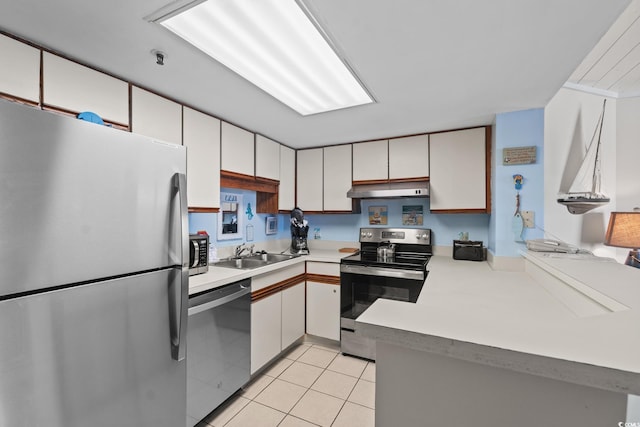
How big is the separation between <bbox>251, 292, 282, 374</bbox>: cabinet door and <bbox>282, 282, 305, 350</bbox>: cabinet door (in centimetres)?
8

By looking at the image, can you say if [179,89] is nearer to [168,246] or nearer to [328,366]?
[168,246]

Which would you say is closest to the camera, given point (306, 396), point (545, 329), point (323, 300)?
point (545, 329)

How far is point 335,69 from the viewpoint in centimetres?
158

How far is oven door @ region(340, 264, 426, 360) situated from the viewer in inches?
94.3

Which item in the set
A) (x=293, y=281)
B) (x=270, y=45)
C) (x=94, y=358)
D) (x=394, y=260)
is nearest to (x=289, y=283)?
(x=293, y=281)

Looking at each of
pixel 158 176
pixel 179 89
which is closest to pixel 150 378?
pixel 158 176

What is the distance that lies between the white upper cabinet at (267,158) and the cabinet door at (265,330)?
1291 millimetres

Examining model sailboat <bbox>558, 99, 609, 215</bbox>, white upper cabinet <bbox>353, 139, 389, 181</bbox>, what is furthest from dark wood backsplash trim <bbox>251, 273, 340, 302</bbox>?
model sailboat <bbox>558, 99, 609, 215</bbox>

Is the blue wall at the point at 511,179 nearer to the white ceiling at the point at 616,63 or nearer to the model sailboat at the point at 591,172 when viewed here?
the white ceiling at the point at 616,63

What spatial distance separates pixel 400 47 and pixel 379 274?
1.83 m

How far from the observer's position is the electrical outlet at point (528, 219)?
2090 mm

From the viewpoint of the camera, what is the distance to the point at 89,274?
1.00m

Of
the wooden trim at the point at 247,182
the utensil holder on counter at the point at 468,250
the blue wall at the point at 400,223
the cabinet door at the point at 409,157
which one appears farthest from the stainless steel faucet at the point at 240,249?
the utensil holder on counter at the point at 468,250

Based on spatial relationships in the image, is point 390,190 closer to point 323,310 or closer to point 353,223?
point 353,223
